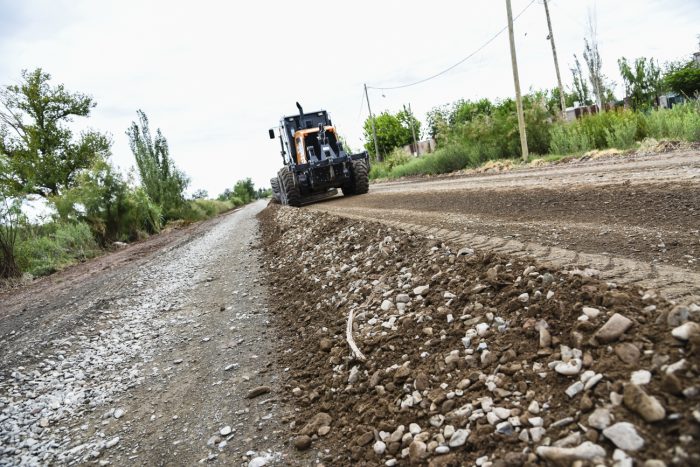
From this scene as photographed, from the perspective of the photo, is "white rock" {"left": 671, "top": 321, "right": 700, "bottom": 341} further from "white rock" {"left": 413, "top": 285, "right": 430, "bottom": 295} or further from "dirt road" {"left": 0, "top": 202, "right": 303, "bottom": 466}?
"dirt road" {"left": 0, "top": 202, "right": 303, "bottom": 466}

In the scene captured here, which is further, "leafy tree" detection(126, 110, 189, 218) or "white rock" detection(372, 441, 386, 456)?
"leafy tree" detection(126, 110, 189, 218)

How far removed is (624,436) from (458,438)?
682mm

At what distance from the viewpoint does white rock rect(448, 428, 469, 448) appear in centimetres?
188

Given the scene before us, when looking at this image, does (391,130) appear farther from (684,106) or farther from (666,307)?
(666,307)

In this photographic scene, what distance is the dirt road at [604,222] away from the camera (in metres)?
2.66

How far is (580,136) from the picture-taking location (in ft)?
47.1

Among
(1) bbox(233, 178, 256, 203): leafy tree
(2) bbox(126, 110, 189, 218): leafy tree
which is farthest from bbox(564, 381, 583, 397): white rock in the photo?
(1) bbox(233, 178, 256, 203): leafy tree

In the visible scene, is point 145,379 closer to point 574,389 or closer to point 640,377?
point 574,389

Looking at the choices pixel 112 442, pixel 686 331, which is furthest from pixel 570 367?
pixel 112 442

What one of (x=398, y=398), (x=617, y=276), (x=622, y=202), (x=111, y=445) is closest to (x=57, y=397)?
(x=111, y=445)

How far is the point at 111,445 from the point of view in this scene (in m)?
2.93

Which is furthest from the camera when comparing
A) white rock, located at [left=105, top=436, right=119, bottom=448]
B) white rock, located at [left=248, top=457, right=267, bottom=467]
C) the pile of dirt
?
white rock, located at [left=105, top=436, right=119, bottom=448]

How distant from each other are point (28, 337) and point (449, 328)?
19.5 ft

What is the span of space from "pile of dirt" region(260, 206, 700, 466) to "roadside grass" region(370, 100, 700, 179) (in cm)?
1067
